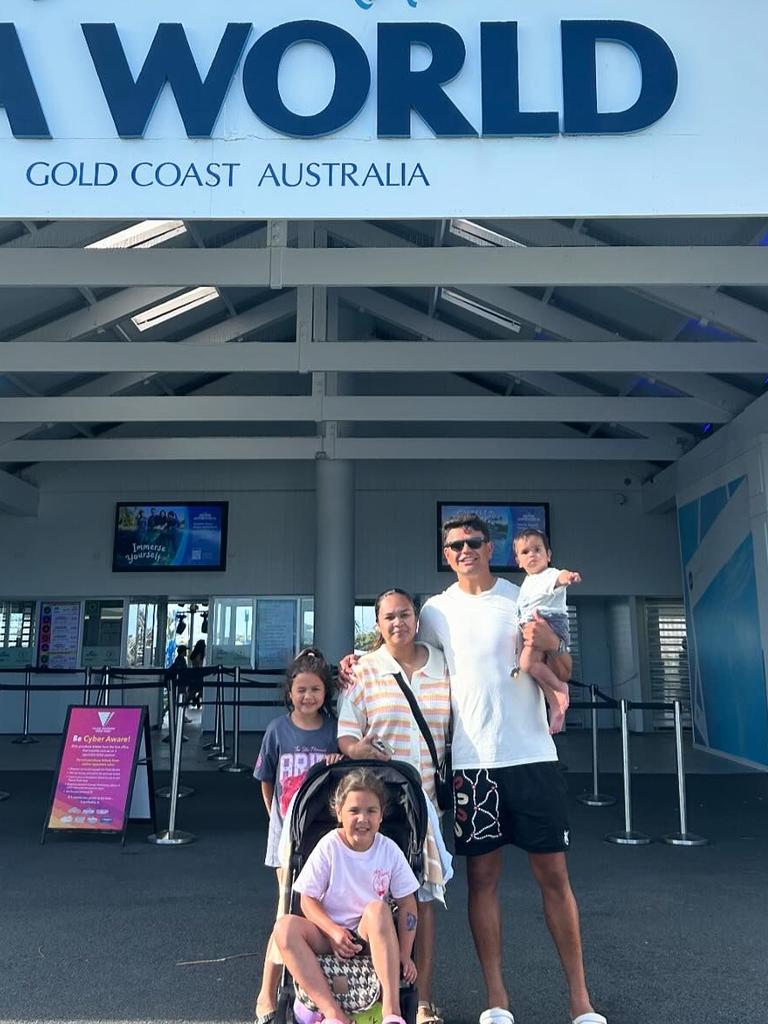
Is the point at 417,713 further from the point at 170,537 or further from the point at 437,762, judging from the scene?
the point at 170,537

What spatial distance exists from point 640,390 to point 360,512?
488 centimetres

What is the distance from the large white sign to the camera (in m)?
3.91

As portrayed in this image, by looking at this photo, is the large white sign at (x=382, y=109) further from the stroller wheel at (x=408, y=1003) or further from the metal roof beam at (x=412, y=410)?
the metal roof beam at (x=412, y=410)

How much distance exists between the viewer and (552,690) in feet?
9.45

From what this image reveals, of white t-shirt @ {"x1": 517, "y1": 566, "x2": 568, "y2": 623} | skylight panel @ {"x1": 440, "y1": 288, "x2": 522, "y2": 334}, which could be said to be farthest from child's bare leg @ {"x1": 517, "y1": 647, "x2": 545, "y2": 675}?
skylight panel @ {"x1": 440, "y1": 288, "x2": 522, "y2": 334}

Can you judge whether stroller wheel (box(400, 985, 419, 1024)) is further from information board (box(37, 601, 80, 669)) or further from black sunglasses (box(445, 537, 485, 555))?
information board (box(37, 601, 80, 669))

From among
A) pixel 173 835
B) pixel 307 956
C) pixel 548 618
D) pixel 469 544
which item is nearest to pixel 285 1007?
pixel 307 956

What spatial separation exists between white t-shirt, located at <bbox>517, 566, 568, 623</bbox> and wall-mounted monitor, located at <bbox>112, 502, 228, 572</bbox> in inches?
427

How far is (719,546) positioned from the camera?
10.0 metres

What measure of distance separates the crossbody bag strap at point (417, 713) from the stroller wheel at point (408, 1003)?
A: 2.33ft

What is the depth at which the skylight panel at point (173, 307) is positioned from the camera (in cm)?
1041

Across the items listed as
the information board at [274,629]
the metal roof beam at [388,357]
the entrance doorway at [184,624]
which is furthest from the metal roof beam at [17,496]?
the metal roof beam at [388,357]

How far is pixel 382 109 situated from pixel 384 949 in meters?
3.63

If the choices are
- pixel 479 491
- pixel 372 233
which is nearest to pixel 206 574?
pixel 479 491
